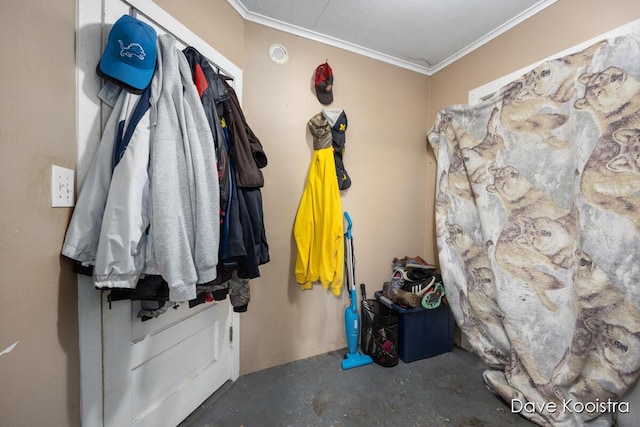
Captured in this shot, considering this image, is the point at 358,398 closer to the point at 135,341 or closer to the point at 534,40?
the point at 135,341

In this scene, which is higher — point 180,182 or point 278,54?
point 278,54

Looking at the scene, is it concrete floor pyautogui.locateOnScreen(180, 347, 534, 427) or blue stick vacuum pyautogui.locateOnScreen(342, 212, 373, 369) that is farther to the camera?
blue stick vacuum pyautogui.locateOnScreen(342, 212, 373, 369)

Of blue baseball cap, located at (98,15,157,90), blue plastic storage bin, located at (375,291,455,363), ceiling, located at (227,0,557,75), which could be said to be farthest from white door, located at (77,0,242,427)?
blue plastic storage bin, located at (375,291,455,363)

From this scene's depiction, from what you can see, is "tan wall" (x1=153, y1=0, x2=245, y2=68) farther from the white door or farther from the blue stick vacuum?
the blue stick vacuum

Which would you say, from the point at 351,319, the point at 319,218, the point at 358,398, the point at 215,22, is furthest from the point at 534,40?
the point at 358,398

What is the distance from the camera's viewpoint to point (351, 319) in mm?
1775

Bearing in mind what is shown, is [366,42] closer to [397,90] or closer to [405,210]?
[397,90]

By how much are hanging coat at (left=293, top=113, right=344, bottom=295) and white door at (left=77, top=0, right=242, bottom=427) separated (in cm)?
59

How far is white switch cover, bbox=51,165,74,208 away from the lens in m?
0.74

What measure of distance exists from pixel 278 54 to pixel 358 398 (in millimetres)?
2402

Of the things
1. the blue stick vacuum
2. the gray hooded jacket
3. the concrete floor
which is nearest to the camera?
the gray hooded jacket

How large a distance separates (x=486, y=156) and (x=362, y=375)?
1.79 metres

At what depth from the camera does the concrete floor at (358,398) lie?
1.28 metres

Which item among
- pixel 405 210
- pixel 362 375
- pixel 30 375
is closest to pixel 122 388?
pixel 30 375
